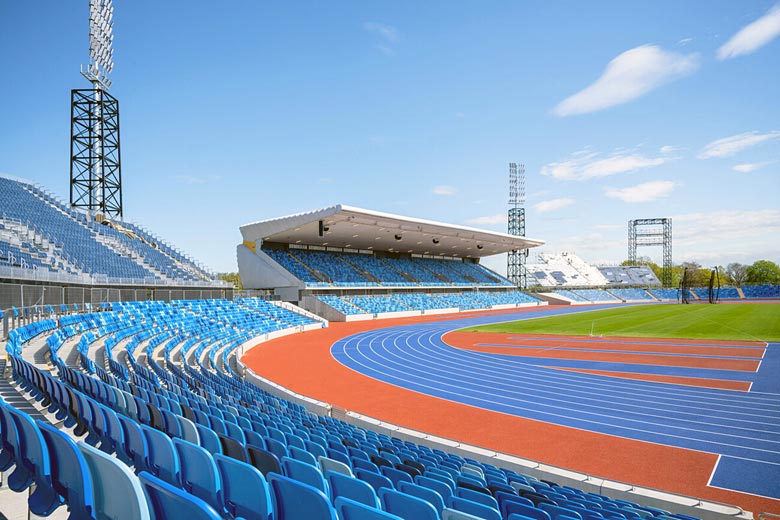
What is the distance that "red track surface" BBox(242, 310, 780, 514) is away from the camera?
8.56 m

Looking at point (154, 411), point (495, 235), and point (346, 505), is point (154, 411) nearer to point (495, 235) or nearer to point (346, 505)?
point (346, 505)

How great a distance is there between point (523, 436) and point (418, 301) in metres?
40.5

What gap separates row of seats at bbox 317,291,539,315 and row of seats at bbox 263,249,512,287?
5.77 ft

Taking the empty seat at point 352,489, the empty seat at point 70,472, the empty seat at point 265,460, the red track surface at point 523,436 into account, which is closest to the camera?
the empty seat at point 70,472

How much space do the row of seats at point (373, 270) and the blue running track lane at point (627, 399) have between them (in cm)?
2356

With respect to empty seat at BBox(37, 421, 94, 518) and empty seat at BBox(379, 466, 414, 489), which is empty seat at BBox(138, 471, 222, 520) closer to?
empty seat at BBox(37, 421, 94, 518)

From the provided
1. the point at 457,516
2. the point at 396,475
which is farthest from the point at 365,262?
the point at 457,516

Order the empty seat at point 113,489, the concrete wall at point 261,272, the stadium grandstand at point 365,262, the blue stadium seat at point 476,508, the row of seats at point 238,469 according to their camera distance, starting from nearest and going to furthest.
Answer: the empty seat at point 113,489, the row of seats at point 238,469, the blue stadium seat at point 476,508, the stadium grandstand at point 365,262, the concrete wall at point 261,272

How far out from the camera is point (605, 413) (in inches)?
496

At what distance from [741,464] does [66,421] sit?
11.4 m

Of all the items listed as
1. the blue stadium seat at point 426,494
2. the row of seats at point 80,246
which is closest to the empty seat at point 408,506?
the blue stadium seat at point 426,494

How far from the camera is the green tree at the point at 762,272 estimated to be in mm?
119562

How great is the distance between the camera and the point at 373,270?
53.3 meters

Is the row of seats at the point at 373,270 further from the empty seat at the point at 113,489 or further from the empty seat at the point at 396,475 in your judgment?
the empty seat at the point at 113,489
